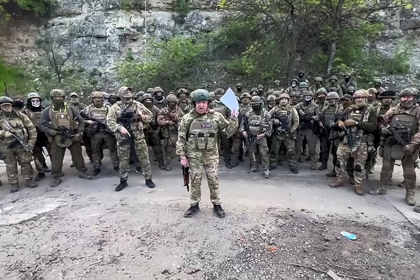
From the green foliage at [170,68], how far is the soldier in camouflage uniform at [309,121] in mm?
7675

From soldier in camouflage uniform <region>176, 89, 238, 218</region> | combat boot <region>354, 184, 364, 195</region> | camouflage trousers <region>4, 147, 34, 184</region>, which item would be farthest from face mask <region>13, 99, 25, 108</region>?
combat boot <region>354, 184, 364, 195</region>

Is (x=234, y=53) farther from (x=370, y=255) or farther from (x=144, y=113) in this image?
(x=370, y=255)

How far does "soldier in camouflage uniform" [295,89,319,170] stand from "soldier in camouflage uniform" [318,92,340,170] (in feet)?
0.52

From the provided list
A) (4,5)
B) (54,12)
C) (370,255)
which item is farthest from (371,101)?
(4,5)

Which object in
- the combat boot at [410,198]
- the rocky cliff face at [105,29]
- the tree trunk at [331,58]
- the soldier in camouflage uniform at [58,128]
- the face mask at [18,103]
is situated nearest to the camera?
the combat boot at [410,198]

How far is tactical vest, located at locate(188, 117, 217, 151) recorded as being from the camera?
4.95 m

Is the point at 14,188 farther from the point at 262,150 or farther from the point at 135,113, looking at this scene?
the point at 262,150

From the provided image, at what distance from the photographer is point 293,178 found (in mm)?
7070

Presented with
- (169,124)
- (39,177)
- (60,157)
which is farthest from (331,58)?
(39,177)

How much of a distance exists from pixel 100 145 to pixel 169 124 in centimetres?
179

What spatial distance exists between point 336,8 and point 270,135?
7598 millimetres

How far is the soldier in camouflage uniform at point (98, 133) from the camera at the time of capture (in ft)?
24.1

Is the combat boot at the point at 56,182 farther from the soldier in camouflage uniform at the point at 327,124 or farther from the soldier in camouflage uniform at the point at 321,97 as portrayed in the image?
the soldier in camouflage uniform at the point at 321,97

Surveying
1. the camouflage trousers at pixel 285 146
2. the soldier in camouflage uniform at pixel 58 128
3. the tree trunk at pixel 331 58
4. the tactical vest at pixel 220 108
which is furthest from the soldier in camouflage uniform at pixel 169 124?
the tree trunk at pixel 331 58
